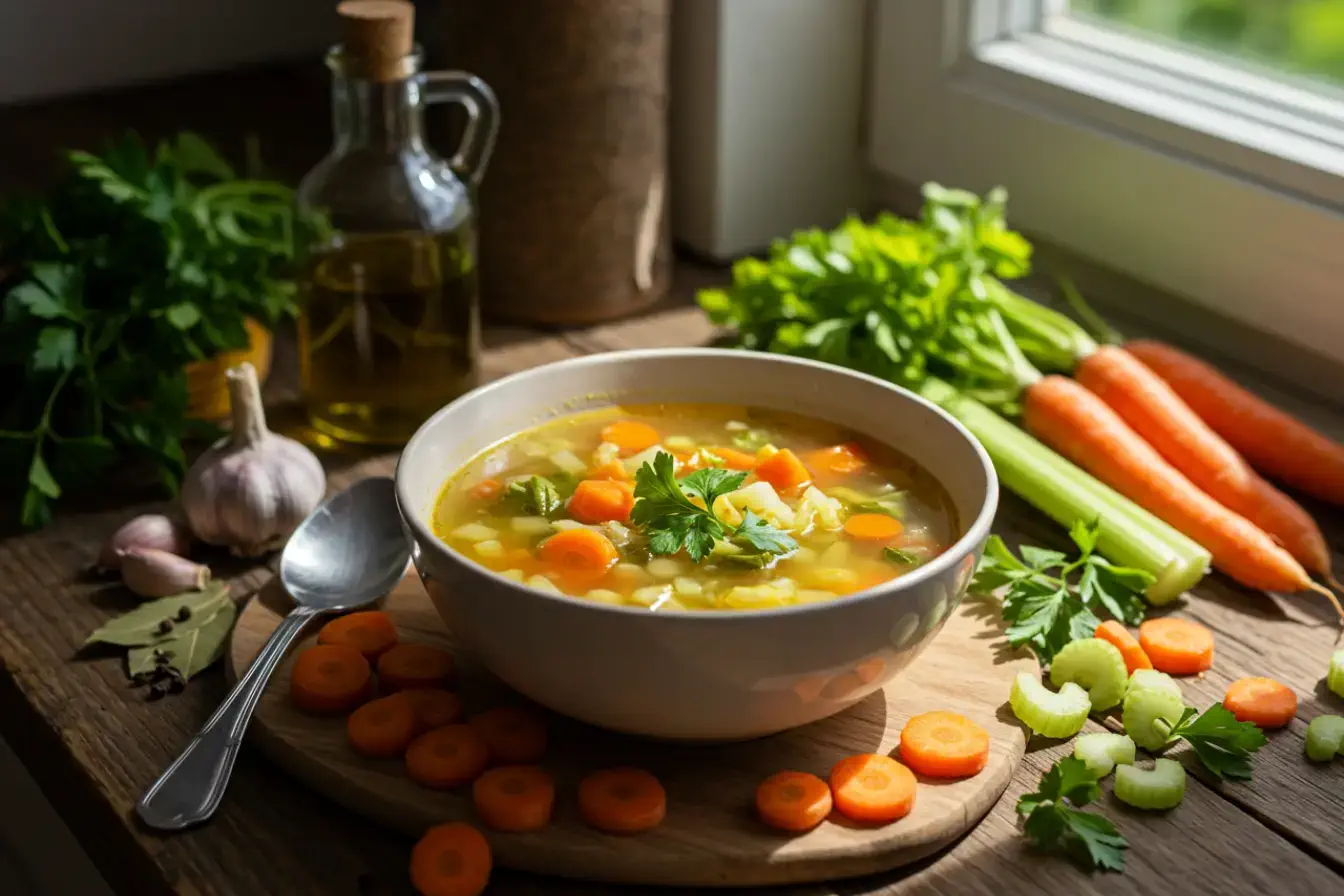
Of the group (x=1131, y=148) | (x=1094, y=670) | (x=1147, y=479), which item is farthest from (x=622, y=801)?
(x=1131, y=148)

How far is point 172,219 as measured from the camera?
1.52 m

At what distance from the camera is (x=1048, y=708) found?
1093 mm

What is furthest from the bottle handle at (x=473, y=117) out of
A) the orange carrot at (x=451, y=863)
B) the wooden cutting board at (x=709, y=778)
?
the orange carrot at (x=451, y=863)

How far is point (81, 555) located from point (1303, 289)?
1.24m

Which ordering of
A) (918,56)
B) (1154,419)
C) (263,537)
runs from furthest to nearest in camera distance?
1. (918,56)
2. (1154,419)
3. (263,537)

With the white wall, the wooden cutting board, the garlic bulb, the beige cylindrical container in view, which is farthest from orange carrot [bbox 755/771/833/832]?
the white wall

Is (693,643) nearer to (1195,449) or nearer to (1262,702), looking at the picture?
(1262,702)

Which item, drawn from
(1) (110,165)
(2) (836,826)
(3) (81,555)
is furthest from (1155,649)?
(1) (110,165)

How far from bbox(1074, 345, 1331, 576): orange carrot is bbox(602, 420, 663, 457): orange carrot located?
54 centimetres

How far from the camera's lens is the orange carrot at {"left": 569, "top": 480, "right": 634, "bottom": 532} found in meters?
1.14

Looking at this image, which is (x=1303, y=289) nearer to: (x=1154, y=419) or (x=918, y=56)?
(x=1154, y=419)

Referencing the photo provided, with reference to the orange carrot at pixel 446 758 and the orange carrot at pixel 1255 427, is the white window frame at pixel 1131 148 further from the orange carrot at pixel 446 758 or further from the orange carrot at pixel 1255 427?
the orange carrot at pixel 446 758

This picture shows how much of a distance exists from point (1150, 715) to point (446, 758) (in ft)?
1.66

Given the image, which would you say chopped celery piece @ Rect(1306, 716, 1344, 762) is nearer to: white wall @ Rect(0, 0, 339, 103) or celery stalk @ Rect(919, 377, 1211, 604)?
celery stalk @ Rect(919, 377, 1211, 604)
